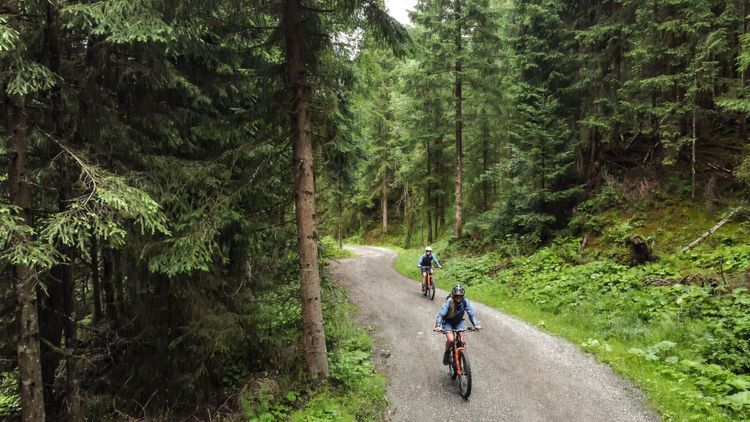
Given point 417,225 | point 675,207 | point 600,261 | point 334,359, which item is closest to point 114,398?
point 334,359

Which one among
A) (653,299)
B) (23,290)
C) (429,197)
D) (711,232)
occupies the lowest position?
(653,299)

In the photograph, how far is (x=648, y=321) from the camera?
32.2ft

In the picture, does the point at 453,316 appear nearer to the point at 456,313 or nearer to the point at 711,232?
the point at 456,313

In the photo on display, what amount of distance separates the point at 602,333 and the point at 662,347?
66.7 inches

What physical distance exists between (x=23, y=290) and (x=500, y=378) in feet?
28.0

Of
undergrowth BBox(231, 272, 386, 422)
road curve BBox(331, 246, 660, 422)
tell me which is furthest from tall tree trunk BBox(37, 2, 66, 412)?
road curve BBox(331, 246, 660, 422)

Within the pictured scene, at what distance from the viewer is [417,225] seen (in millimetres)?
40188

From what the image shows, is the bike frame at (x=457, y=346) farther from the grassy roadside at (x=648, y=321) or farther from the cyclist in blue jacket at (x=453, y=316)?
the grassy roadside at (x=648, y=321)

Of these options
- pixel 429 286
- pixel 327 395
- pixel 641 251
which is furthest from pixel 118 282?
pixel 641 251

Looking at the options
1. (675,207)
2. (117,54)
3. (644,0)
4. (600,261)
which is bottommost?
(600,261)

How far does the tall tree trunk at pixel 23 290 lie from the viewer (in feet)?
17.3

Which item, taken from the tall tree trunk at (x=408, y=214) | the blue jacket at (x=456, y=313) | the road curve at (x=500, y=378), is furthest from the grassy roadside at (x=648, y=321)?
the tall tree trunk at (x=408, y=214)

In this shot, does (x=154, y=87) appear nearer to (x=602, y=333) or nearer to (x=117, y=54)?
(x=117, y=54)

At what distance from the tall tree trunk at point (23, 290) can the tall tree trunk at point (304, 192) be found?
3997mm
